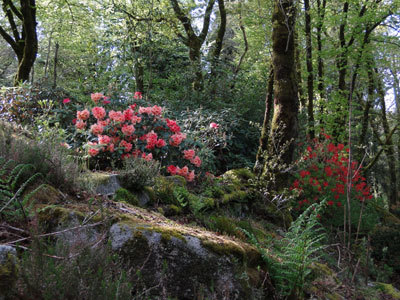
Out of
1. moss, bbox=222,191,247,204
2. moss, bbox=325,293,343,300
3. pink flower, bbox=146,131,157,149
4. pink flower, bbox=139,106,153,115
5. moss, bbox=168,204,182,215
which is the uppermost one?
pink flower, bbox=139,106,153,115

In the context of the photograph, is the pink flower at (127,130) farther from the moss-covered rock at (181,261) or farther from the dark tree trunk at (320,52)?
the dark tree trunk at (320,52)

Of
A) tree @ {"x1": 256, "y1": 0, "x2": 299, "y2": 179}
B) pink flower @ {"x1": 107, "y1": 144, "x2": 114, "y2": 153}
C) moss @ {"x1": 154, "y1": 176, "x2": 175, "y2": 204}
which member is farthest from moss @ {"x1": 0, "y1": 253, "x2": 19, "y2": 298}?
tree @ {"x1": 256, "y1": 0, "x2": 299, "y2": 179}

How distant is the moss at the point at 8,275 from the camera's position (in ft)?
4.39

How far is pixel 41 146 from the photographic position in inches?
121

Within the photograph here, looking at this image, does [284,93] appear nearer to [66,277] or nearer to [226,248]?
[226,248]

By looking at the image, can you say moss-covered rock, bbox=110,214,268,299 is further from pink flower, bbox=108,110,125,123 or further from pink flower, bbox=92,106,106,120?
pink flower, bbox=92,106,106,120

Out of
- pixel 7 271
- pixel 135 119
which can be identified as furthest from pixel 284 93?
pixel 7 271

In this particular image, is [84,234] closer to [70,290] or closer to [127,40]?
[70,290]

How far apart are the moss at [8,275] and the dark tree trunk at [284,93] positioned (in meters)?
4.88

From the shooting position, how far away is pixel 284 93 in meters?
5.91

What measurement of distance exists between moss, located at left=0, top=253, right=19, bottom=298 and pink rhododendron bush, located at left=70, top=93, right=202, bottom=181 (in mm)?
2728

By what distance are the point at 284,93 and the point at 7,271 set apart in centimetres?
528

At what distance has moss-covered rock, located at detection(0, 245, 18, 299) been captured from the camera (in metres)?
1.34

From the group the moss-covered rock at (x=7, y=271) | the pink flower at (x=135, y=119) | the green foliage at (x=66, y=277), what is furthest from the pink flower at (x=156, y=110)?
the moss-covered rock at (x=7, y=271)
